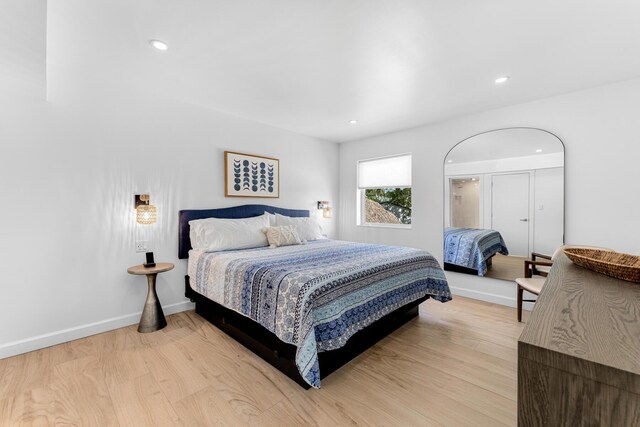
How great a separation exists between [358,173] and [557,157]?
2.80 m

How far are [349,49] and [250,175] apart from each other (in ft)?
7.39

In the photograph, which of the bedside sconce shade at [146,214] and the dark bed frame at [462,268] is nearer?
the bedside sconce shade at [146,214]

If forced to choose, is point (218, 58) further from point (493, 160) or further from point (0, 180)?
point (493, 160)

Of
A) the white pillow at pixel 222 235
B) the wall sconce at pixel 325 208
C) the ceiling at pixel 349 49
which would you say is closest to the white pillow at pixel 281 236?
the white pillow at pixel 222 235

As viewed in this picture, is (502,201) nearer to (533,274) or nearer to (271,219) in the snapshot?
(533,274)

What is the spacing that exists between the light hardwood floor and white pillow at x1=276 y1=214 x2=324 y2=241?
5.52 ft

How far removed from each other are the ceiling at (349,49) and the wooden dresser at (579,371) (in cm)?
189

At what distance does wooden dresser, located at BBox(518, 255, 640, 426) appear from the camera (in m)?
0.44

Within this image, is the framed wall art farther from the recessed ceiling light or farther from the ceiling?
the recessed ceiling light

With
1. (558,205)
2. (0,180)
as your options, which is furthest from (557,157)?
(0,180)

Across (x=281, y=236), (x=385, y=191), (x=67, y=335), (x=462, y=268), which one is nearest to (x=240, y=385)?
(x=281, y=236)

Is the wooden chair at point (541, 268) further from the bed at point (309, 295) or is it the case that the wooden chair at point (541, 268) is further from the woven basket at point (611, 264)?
the woven basket at point (611, 264)

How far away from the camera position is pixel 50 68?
2.44 metres

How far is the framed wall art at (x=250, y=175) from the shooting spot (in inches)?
145
